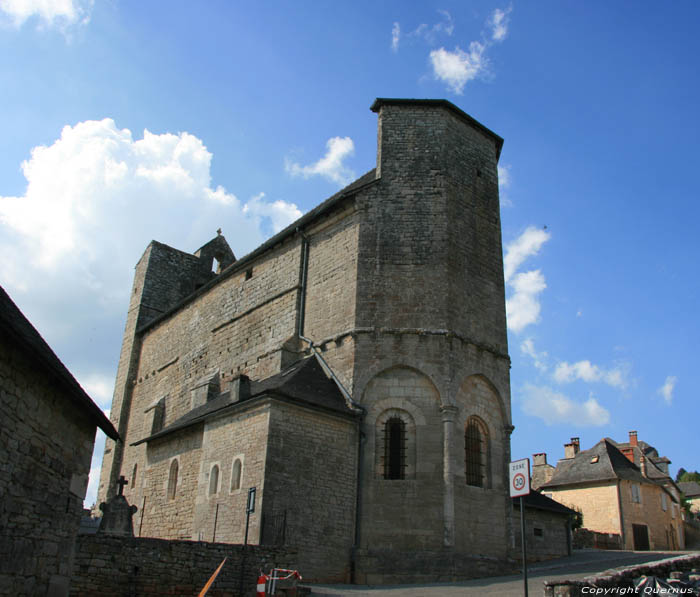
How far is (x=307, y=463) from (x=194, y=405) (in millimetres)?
Result: 8656

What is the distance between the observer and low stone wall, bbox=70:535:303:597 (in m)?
10.1

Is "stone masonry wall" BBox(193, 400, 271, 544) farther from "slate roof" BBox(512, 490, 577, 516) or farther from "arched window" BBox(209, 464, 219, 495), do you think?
"slate roof" BBox(512, 490, 577, 516)

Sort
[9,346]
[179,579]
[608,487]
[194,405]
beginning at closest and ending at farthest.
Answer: [9,346] < [179,579] < [194,405] < [608,487]

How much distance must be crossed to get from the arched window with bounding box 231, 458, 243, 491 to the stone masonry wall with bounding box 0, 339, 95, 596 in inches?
223

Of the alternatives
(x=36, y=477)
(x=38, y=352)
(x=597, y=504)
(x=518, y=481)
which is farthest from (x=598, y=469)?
(x=38, y=352)

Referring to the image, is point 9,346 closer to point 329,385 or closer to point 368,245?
point 329,385

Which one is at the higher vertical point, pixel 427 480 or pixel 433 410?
pixel 433 410

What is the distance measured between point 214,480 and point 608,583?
33.6 ft

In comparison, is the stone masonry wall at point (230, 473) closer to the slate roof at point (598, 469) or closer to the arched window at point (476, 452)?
the arched window at point (476, 452)

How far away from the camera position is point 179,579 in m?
10.7

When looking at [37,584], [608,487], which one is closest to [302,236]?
[37,584]

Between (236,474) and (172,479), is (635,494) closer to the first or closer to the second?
(172,479)

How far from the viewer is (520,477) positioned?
9086 mm

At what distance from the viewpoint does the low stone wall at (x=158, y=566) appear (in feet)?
33.3
